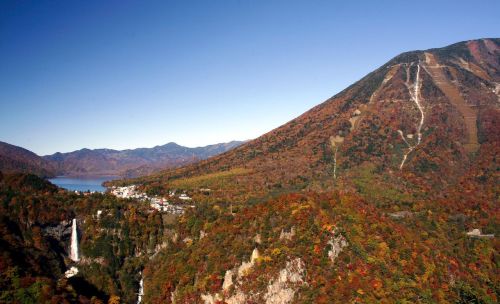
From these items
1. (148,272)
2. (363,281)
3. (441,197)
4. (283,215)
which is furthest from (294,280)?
(441,197)

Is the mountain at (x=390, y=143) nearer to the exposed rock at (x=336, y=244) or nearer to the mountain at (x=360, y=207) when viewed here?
the mountain at (x=360, y=207)

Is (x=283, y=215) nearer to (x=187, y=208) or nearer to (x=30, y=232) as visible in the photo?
(x=187, y=208)

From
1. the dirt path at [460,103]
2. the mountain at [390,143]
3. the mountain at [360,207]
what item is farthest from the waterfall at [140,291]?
the dirt path at [460,103]

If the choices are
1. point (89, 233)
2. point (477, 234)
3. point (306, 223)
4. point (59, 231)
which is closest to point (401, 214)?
point (477, 234)

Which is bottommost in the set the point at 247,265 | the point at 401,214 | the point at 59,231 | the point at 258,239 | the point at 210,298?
the point at 401,214

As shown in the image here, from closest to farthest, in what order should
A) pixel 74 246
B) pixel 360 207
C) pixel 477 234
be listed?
pixel 360 207 → pixel 477 234 → pixel 74 246

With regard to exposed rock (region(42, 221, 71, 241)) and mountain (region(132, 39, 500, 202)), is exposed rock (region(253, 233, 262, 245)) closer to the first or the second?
mountain (region(132, 39, 500, 202))

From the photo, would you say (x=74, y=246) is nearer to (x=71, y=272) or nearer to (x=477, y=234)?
(x=71, y=272)
